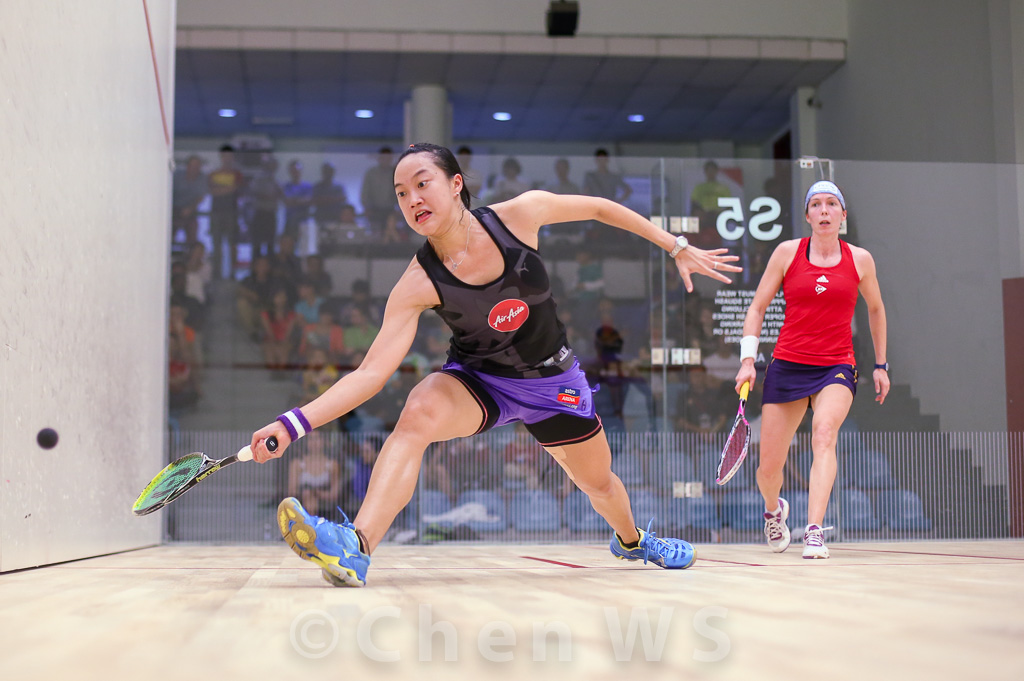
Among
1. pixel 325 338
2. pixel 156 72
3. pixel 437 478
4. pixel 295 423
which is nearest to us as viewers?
pixel 295 423

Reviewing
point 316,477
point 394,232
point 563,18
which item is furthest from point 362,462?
point 563,18

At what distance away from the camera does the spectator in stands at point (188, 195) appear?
4332 millimetres

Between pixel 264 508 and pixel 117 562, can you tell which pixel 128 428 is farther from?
pixel 264 508

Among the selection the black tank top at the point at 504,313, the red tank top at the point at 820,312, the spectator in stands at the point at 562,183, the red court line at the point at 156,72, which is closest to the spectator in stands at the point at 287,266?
the red court line at the point at 156,72

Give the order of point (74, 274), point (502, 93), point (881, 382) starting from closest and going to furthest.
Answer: point (74, 274), point (881, 382), point (502, 93)

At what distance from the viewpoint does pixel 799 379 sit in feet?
9.61

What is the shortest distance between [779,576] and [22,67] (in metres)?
1.75

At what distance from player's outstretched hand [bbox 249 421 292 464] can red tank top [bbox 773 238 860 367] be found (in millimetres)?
1836

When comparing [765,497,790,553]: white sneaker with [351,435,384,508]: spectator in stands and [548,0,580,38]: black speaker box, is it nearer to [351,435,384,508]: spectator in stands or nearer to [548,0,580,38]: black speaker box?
[351,435,384,508]: spectator in stands

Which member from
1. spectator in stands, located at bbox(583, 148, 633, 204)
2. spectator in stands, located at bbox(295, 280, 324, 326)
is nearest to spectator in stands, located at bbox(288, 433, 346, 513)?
spectator in stands, located at bbox(295, 280, 324, 326)

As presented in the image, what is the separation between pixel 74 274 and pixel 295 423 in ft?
3.37

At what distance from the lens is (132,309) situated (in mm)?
3221

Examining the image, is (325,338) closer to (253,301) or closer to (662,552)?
(253,301)

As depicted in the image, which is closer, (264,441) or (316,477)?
(264,441)
